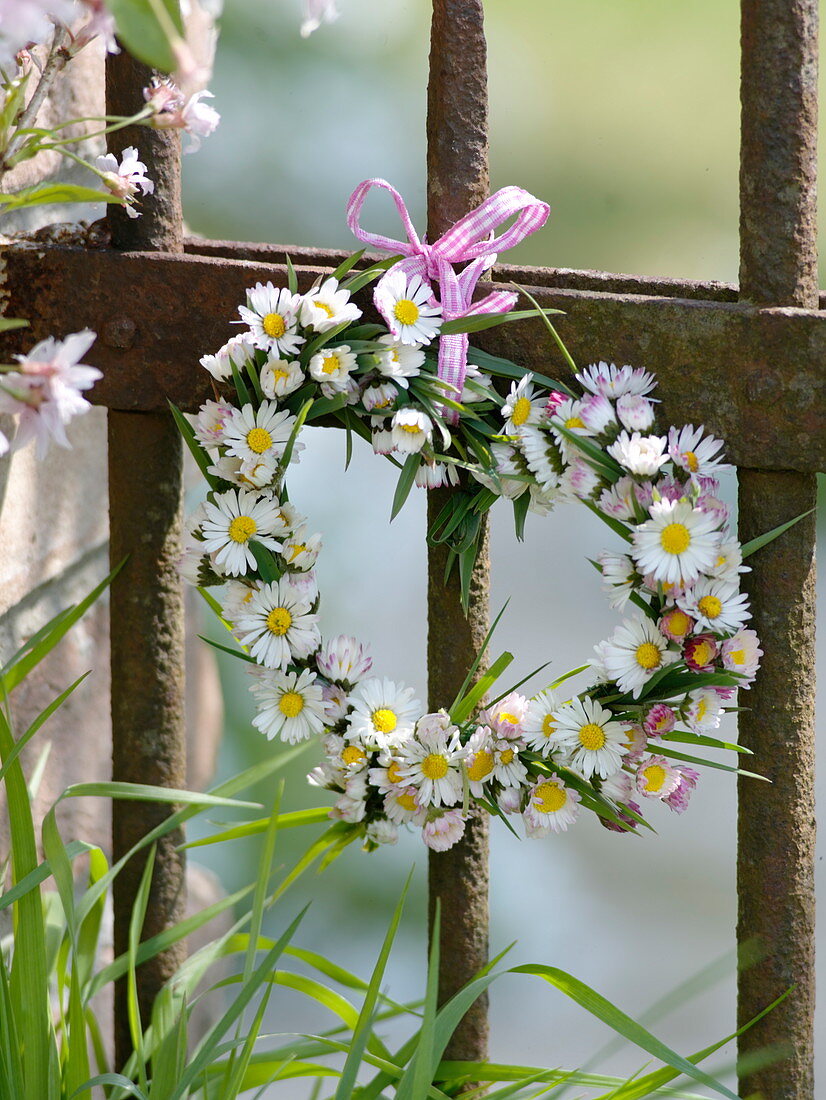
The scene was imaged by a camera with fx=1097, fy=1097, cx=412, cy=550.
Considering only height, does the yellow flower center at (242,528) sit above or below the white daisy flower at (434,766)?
above

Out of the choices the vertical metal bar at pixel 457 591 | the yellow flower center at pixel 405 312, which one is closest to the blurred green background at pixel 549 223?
the vertical metal bar at pixel 457 591

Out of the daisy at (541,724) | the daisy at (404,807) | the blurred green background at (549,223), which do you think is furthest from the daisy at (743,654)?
the blurred green background at (549,223)

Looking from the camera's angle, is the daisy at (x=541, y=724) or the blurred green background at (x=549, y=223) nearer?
the daisy at (x=541, y=724)

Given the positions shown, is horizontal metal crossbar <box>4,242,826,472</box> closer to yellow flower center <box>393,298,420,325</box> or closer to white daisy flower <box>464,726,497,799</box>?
yellow flower center <box>393,298,420,325</box>

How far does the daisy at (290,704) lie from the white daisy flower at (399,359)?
19 centimetres

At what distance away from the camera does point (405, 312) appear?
25.0 inches

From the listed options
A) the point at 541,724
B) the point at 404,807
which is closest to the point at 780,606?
the point at 541,724

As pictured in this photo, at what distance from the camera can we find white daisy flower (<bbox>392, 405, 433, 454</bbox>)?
2.05ft

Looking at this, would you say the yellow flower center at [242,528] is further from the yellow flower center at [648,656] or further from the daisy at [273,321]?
the yellow flower center at [648,656]

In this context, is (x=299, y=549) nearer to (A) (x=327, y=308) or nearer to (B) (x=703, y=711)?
(A) (x=327, y=308)

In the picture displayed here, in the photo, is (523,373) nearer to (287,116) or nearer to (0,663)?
(0,663)

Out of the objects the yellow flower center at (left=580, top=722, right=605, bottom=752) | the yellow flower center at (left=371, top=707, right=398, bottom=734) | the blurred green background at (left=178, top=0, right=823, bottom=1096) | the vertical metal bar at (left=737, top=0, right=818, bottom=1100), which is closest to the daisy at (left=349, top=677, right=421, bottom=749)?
the yellow flower center at (left=371, top=707, right=398, bottom=734)

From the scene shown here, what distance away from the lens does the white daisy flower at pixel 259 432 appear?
0.66m

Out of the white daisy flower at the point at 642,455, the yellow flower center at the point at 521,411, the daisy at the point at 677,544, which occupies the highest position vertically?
the yellow flower center at the point at 521,411
